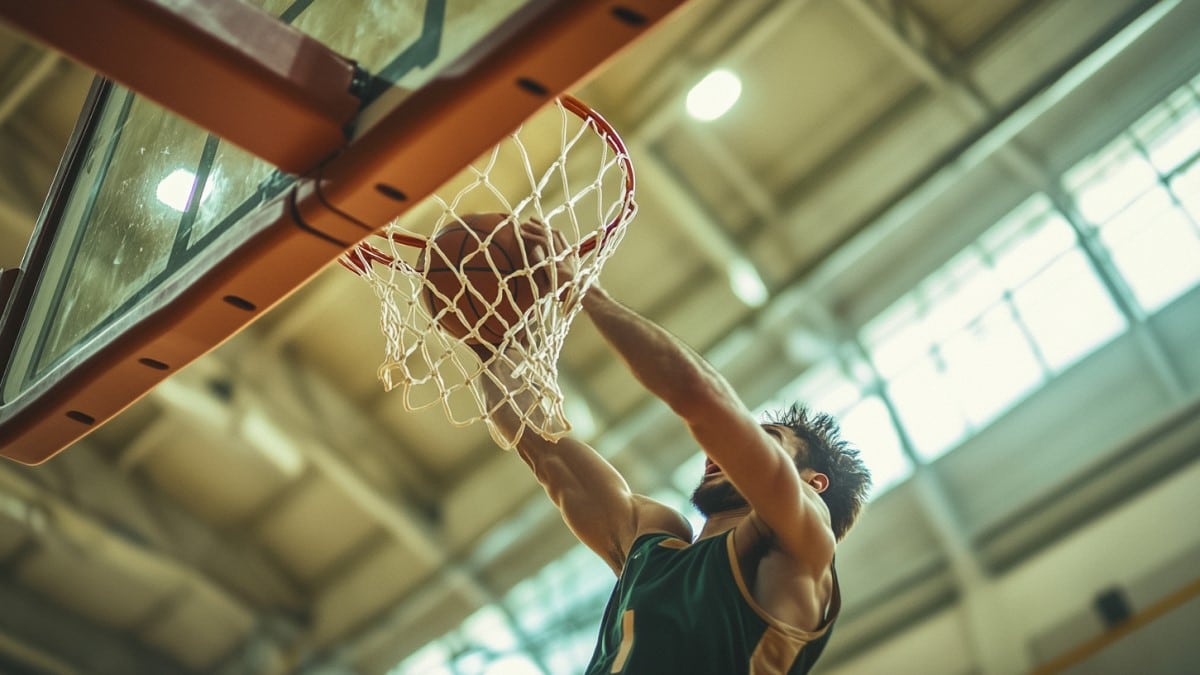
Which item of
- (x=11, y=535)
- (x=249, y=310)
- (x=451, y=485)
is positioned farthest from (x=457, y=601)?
(x=249, y=310)

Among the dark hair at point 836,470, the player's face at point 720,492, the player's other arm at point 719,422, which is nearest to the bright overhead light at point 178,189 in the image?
the player's other arm at point 719,422

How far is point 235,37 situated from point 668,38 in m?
4.82

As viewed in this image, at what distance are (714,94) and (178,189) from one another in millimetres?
4370

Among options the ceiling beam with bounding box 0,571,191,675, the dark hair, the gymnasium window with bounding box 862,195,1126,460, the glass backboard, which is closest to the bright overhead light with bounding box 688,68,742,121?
the gymnasium window with bounding box 862,195,1126,460

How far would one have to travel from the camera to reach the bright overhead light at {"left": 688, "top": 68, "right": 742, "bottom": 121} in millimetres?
6088

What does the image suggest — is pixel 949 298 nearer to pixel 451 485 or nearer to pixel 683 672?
pixel 451 485

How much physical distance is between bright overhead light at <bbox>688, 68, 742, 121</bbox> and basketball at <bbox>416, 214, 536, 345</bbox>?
12.7 ft

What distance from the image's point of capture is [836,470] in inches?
111

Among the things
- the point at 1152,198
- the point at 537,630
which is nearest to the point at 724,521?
the point at 1152,198

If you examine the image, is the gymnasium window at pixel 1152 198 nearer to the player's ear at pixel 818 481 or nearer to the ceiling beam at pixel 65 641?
the player's ear at pixel 818 481

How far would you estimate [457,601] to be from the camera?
7875 mm

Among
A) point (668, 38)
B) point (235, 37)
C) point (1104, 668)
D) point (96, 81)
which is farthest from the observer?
point (668, 38)

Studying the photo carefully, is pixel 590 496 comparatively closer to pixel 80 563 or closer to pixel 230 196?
pixel 230 196

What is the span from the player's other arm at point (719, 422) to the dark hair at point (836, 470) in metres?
0.49
